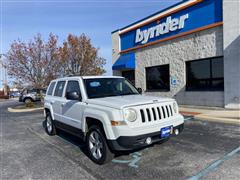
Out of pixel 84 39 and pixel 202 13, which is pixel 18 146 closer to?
pixel 202 13

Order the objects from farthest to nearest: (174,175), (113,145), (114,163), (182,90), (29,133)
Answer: (182,90)
(29,133)
(114,163)
(113,145)
(174,175)

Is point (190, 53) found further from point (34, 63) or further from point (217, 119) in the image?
point (34, 63)

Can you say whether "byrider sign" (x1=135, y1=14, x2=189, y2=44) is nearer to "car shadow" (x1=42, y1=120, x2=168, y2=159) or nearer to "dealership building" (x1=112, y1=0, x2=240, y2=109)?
"dealership building" (x1=112, y1=0, x2=240, y2=109)

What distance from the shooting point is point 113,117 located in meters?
3.95

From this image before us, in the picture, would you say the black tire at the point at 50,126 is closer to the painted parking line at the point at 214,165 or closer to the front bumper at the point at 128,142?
the front bumper at the point at 128,142

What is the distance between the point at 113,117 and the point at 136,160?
1285mm

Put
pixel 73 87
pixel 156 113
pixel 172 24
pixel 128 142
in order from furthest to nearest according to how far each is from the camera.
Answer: pixel 172 24 < pixel 73 87 < pixel 156 113 < pixel 128 142

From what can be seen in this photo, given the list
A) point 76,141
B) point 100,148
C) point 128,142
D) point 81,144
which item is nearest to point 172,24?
point 76,141

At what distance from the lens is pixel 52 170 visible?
420 cm

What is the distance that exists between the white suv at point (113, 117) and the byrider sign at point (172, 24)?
25.6 ft

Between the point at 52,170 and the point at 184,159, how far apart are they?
2.83m

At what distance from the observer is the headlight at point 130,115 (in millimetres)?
3955

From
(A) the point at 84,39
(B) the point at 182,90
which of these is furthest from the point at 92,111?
(A) the point at 84,39

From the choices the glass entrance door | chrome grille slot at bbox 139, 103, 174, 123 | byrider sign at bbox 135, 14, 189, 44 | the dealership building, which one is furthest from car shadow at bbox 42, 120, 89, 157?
the glass entrance door
